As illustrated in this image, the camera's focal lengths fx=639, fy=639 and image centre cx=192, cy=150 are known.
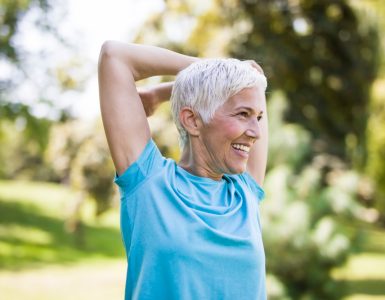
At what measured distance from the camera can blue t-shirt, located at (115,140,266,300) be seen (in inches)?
49.9

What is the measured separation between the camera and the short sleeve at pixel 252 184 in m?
1.55

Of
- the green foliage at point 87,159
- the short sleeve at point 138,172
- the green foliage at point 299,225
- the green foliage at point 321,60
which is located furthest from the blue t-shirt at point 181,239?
the green foliage at point 87,159

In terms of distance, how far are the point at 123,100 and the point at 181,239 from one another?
0.33 m

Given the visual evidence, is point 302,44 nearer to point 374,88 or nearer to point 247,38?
point 247,38

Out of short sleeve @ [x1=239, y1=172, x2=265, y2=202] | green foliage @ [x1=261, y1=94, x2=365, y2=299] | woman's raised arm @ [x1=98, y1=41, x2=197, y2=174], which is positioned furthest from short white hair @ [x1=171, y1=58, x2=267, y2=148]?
green foliage @ [x1=261, y1=94, x2=365, y2=299]

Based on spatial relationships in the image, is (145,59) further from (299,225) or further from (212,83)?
(299,225)

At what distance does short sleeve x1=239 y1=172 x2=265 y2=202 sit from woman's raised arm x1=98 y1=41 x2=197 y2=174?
29 cm

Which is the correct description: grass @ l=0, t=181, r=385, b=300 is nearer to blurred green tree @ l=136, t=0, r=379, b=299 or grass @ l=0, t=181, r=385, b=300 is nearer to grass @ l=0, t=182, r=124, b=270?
grass @ l=0, t=182, r=124, b=270

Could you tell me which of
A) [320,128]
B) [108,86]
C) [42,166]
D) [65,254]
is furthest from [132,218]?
[42,166]

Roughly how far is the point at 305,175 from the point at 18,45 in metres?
8.37

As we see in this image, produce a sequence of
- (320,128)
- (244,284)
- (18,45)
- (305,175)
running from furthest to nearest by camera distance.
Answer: (18,45), (320,128), (305,175), (244,284)

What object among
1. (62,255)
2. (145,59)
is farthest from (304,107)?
(145,59)

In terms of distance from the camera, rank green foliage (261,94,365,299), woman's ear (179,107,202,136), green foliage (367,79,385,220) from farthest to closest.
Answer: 1. green foliage (367,79,385,220)
2. green foliage (261,94,365,299)
3. woman's ear (179,107,202,136)

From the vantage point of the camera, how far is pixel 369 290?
36.1 feet
